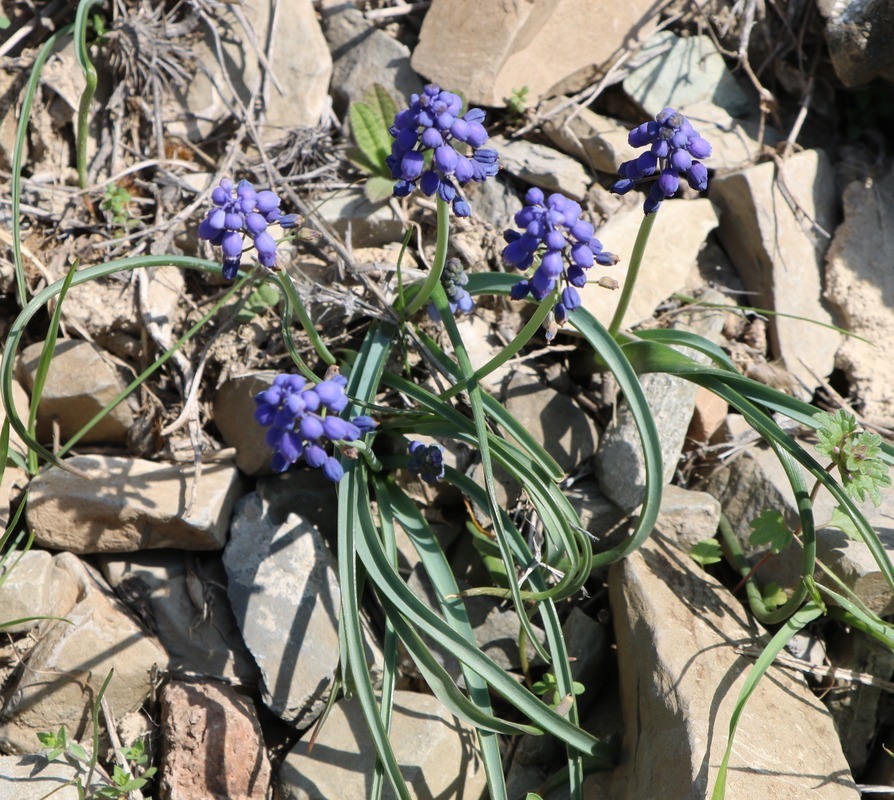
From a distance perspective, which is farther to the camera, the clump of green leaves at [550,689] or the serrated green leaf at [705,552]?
the serrated green leaf at [705,552]

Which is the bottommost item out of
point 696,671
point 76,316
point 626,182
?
point 696,671

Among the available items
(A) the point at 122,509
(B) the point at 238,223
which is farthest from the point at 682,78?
(A) the point at 122,509

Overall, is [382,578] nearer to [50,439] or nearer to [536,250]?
[536,250]

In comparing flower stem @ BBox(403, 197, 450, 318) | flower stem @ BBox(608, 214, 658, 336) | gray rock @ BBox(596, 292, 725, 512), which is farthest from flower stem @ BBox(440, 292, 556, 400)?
gray rock @ BBox(596, 292, 725, 512)

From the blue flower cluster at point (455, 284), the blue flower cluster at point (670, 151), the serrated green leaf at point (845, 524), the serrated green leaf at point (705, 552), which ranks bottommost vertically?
the serrated green leaf at point (705, 552)

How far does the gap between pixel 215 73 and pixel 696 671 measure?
3.44 meters

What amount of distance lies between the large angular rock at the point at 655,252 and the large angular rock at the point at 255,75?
1.60 metres

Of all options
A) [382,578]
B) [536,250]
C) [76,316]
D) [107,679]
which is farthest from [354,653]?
[76,316]

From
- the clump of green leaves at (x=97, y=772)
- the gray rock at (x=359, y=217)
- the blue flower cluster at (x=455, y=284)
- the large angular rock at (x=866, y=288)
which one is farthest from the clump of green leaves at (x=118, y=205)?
the large angular rock at (x=866, y=288)

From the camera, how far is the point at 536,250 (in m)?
2.37

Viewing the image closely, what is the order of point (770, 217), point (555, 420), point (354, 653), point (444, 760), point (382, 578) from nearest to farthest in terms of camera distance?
point (354, 653), point (382, 578), point (444, 760), point (555, 420), point (770, 217)

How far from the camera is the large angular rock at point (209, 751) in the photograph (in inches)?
115

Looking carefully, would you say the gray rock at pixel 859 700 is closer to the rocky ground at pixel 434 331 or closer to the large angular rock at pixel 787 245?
the rocky ground at pixel 434 331

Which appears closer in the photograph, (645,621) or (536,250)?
(536,250)
